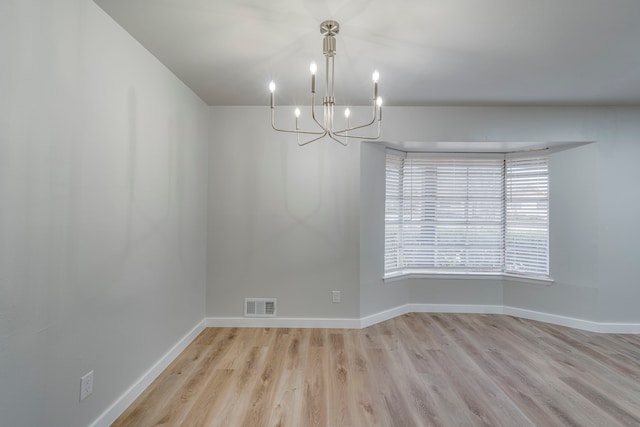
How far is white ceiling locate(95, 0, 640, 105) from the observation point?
5.98 feet

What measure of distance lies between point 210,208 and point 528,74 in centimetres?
323

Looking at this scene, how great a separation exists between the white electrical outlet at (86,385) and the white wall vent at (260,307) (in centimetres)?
182

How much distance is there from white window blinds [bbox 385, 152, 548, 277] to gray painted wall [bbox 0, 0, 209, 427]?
2.79 meters

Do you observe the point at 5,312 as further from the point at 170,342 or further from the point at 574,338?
the point at 574,338

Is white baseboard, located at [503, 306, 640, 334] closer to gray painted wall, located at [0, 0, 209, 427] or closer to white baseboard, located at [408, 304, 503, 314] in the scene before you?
white baseboard, located at [408, 304, 503, 314]

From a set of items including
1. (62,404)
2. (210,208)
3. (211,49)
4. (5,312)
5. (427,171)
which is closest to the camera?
(5,312)

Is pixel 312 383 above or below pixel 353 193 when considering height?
below

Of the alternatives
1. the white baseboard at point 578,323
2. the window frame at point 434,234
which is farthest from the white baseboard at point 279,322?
the white baseboard at point 578,323

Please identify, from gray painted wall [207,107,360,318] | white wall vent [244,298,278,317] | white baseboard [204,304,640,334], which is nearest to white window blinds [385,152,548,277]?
white baseboard [204,304,640,334]

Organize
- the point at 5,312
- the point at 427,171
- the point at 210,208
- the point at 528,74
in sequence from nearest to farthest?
the point at 5,312 < the point at 528,74 < the point at 210,208 < the point at 427,171

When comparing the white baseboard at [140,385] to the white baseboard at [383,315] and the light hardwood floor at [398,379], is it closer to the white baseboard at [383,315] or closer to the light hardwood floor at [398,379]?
the light hardwood floor at [398,379]

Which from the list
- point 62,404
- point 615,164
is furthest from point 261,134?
point 615,164

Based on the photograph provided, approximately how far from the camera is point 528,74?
267cm

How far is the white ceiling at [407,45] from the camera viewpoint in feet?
5.98
